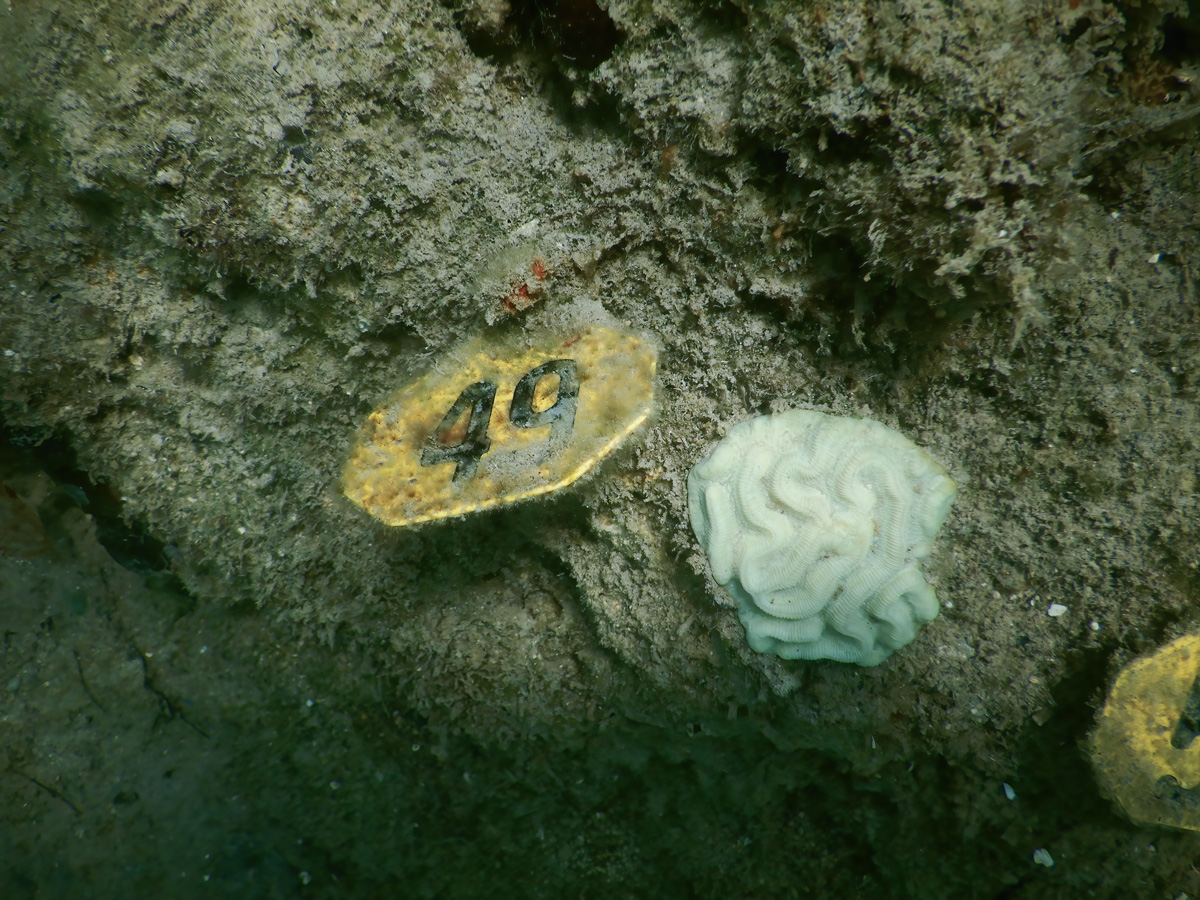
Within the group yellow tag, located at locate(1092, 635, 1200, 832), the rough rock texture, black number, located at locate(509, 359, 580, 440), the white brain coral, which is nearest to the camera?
the rough rock texture

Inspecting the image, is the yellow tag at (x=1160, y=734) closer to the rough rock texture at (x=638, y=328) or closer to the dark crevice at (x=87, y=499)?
the rough rock texture at (x=638, y=328)

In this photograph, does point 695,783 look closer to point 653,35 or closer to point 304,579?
point 304,579

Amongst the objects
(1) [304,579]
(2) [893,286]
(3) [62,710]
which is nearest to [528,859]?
(1) [304,579]

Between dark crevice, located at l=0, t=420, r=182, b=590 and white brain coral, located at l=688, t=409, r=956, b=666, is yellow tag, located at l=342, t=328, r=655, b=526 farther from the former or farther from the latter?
dark crevice, located at l=0, t=420, r=182, b=590

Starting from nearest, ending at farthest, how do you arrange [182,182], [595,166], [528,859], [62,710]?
[182,182] → [595,166] → [62,710] → [528,859]

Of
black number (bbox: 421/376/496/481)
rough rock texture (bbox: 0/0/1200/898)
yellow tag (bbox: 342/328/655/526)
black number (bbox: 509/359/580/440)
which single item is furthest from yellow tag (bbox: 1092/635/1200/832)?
black number (bbox: 421/376/496/481)

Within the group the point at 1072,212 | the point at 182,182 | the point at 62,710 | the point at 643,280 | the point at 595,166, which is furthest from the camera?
the point at 62,710

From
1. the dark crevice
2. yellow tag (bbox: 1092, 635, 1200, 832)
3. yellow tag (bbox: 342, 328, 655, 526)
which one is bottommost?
yellow tag (bbox: 1092, 635, 1200, 832)
